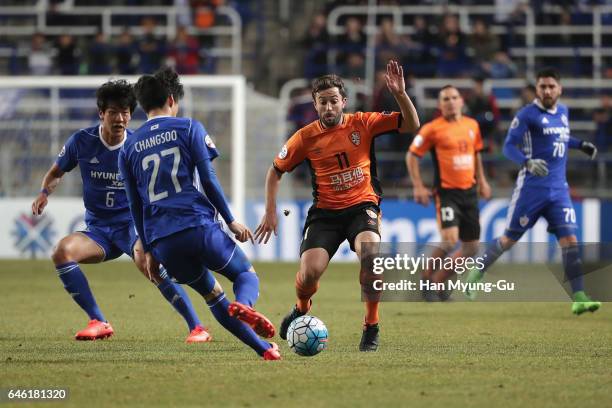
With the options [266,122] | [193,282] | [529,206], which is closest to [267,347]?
[193,282]

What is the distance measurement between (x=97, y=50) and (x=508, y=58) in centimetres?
844

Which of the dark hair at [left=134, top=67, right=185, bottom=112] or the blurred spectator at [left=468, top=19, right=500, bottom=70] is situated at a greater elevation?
the dark hair at [left=134, top=67, right=185, bottom=112]

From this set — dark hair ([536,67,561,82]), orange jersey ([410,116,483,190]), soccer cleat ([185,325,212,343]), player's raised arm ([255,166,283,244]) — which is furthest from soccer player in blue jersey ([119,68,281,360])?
orange jersey ([410,116,483,190])

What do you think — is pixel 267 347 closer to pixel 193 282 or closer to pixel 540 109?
pixel 193 282

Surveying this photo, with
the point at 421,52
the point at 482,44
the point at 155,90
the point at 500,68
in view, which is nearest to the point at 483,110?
the point at 500,68

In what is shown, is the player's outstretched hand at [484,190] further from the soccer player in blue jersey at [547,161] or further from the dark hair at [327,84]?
the dark hair at [327,84]

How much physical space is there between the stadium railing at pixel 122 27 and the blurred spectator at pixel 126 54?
1016mm

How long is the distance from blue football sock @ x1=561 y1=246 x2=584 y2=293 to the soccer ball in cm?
455

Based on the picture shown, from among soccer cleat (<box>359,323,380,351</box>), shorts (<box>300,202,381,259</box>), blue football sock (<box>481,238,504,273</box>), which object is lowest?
blue football sock (<box>481,238,504,273</box>)

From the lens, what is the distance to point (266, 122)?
20.9m

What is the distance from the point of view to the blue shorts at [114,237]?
10.0 meters

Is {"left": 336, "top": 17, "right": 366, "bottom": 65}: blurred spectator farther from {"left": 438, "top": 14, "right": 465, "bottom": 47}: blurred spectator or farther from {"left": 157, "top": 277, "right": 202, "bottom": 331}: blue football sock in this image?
{"left": 157, "top": 277, "right": 202, "bottom": 331}: blue football sock

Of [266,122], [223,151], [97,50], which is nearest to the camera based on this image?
[223,151]

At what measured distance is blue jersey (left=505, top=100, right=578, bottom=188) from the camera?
12.1 metres
